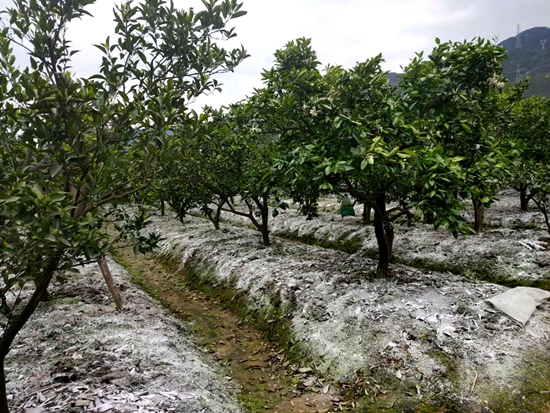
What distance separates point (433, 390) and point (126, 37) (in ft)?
28.4

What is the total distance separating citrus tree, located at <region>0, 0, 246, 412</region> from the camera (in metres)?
3.49

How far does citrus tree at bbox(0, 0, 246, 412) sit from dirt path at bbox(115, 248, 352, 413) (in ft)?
14.3

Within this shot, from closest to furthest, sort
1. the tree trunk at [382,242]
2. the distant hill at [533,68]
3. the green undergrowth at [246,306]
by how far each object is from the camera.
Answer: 1. the green undergrowth at [246,306]
2. the tree trunk at [382,242]
3. the distant hill at [533,68]

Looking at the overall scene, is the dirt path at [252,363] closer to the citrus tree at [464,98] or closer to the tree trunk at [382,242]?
the tree trunk at [382,242]

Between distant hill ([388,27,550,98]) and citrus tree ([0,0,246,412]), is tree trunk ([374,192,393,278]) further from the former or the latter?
distant hill ([388,27,550,98])

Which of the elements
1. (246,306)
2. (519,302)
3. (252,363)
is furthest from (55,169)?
(519,302)

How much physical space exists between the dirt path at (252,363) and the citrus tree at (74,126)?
4369 millimetres

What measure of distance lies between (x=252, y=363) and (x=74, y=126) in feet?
22.7

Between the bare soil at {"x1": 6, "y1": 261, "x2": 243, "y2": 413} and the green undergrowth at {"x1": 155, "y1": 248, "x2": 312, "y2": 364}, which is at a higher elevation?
the bare soil at {"x1": 6, "y1": 261, "x2": 243, "y2": 413}

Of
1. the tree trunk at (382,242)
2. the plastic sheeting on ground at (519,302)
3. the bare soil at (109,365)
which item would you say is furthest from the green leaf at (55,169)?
the plastic sheeting on ground at (519,302)

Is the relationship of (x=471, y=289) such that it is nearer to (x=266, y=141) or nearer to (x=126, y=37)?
(x=266, y=141)

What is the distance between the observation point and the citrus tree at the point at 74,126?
349 centimetres

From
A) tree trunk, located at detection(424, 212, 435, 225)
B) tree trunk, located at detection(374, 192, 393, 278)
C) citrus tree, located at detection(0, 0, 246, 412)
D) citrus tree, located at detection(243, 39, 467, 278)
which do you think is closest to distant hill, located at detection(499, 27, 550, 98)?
tree trunk, located at detection(374, 192, 393, 278)

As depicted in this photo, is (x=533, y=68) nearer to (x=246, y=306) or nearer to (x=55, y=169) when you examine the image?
(x=246, y=306)
